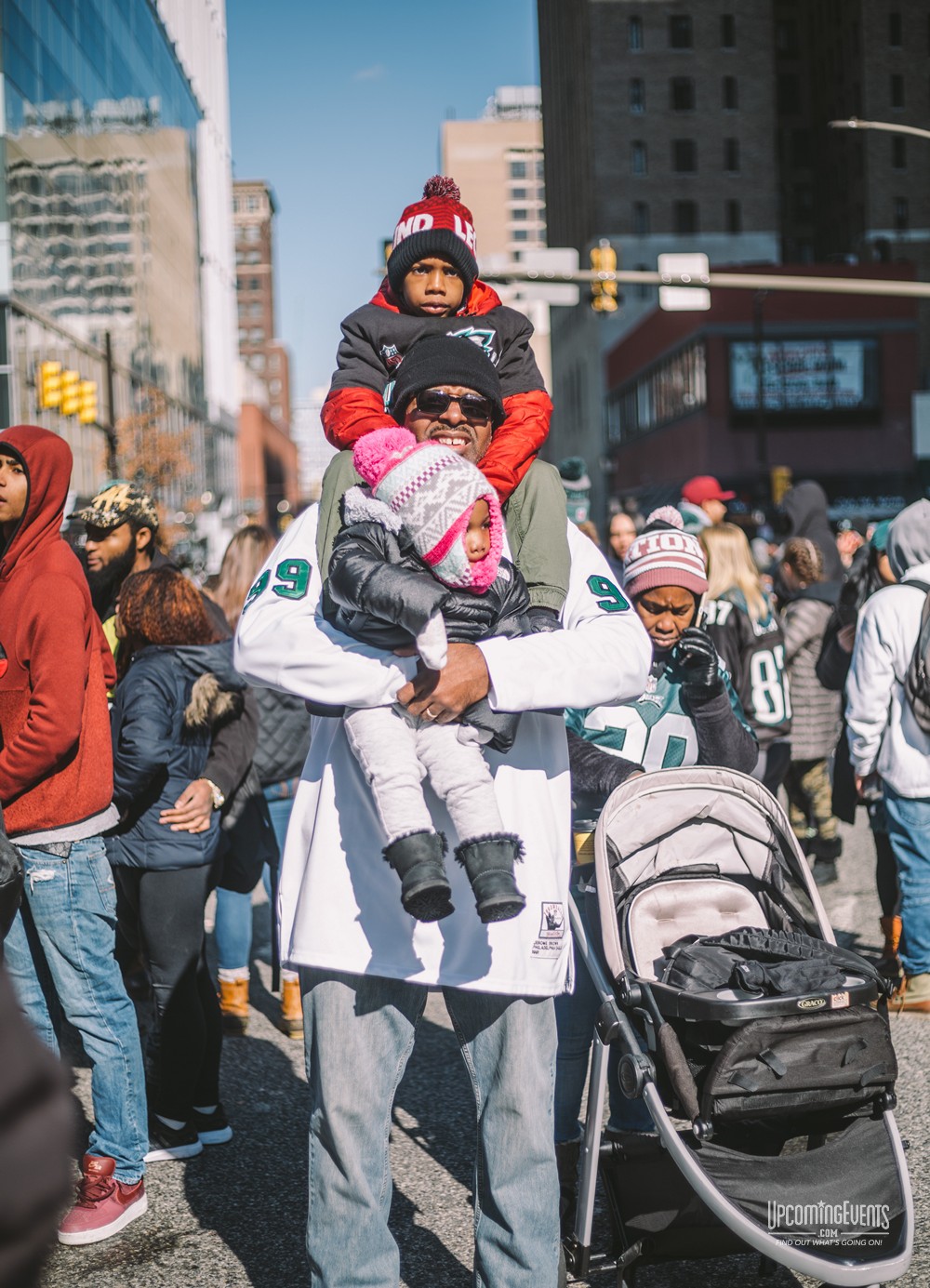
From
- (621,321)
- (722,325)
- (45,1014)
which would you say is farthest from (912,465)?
(45,1014)

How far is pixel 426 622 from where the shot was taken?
2.46 m

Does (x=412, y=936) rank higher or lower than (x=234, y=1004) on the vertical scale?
higher

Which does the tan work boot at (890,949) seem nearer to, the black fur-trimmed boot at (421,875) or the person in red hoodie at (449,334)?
the person in red hoodie at (449,334)

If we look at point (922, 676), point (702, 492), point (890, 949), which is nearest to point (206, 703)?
point (922, 676)

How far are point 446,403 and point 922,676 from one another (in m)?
3.45

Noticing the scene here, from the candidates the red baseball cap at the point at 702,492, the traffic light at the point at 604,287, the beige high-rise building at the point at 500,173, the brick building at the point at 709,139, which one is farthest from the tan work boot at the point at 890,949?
the beige high-rise building at the point at 500,173

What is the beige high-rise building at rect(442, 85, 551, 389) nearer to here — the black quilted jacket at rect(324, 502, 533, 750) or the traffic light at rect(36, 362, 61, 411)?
the traffic light at rect(36, 362, 61, 411)

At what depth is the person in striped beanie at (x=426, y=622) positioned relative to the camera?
246cm

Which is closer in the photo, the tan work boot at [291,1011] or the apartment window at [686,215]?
the tan work boot at [291,1011]

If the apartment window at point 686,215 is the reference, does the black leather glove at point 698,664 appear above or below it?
below

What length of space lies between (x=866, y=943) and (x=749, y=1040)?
412 centimetres

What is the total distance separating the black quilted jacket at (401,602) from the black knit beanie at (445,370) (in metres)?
0.33

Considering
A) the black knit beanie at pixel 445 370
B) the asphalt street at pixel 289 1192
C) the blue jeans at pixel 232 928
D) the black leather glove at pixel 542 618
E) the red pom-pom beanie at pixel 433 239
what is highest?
the red pom-pom beanie at pixel 433 239

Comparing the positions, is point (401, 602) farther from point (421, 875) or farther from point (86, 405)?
point (86, 405)
